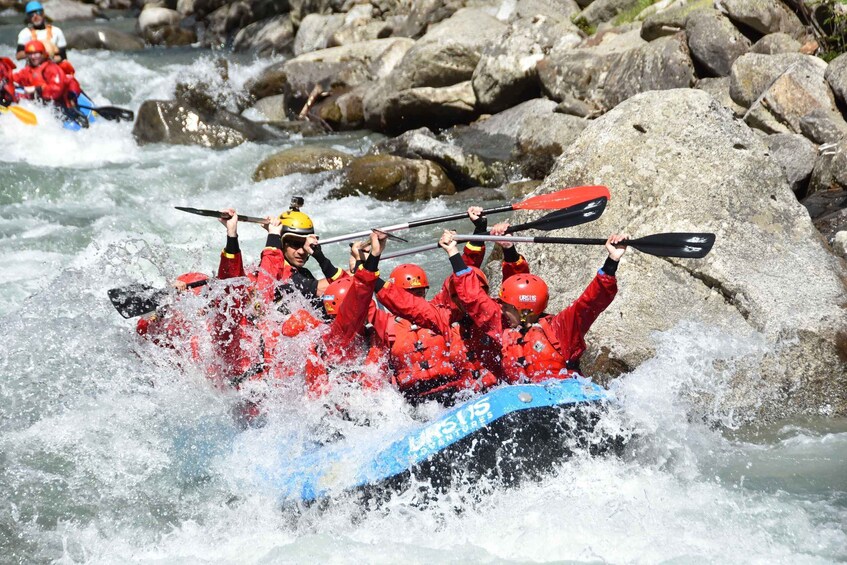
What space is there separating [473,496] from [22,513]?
7.90ft

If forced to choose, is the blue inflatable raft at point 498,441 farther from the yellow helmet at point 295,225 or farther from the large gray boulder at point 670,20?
the large gray boulder at point 670,20

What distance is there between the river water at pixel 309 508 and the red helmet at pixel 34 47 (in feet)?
23.5

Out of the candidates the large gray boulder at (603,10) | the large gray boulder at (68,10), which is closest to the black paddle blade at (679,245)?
the large gray boulder at (603,10)

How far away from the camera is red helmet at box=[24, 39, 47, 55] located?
13.2 m

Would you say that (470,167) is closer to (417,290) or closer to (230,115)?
(230,115)

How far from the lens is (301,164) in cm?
1101

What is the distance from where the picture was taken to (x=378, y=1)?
18.8m

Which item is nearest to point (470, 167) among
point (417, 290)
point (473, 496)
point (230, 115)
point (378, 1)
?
point (230, 115)

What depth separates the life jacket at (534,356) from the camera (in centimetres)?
491

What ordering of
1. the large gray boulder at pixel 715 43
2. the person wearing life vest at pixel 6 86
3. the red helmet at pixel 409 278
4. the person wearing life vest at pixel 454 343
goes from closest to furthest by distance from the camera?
the person wearing life vest at pixel 454 343, the red helmet at pixel 409 278, the large gray boulder at pixel 715 43, the person wearing life vest at pixel 6 86

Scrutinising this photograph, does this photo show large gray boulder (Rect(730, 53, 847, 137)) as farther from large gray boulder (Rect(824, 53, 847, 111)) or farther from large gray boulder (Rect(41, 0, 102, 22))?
large gray boulder (Rect(41, 0, 102, 22))

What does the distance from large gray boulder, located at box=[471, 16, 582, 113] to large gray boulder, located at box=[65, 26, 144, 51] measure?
11.5 meters

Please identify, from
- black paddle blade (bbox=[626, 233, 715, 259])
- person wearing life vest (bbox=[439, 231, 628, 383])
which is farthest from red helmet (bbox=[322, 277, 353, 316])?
black paddle blade (bbox=[626, 233, 715, 259])

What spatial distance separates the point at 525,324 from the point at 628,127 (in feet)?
7.62
